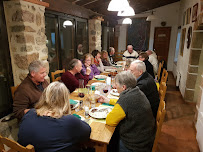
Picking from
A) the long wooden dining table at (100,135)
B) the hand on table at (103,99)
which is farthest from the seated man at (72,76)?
the long wooden dining table at (100,135)

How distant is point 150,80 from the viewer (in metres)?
1.99

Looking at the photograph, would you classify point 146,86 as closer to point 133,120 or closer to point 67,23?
point 133,120

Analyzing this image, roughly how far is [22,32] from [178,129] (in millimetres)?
2859

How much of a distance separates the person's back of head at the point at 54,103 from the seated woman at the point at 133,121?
1.53 ft

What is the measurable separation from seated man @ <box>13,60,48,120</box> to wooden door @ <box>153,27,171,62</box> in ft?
20.8

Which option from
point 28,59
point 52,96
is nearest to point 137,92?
point 52,96

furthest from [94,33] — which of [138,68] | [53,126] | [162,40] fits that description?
[162,40]

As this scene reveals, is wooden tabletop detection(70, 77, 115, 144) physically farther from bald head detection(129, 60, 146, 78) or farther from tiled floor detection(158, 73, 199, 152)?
tiled floor detection(158, 73, 199, 152)

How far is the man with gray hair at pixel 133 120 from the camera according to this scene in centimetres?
135

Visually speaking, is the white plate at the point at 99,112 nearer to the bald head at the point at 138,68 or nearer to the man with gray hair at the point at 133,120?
the man with gray hair at the point at 133,120

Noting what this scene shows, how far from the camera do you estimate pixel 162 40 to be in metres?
6.96

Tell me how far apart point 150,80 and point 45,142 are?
1.43 m

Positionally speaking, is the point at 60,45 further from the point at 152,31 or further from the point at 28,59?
the point at 152,31

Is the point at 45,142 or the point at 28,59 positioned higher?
the point at 28,59
